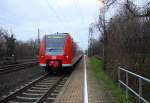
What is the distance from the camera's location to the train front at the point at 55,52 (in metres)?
23.5

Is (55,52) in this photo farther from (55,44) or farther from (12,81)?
(12,81)

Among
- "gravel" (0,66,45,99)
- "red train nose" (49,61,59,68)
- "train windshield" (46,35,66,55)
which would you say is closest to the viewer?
"gravel" (0,66,45,99)

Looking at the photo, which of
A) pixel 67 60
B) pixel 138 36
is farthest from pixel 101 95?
pixel 67 60

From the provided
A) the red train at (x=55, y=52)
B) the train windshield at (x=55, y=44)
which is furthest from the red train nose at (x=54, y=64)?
the train windshield at (x=55, y=44)

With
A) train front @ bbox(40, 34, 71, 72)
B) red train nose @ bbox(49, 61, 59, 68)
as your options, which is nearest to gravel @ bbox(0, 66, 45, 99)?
red train nose @ bbox(49, 61, 59, 68)

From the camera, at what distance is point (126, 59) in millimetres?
17531

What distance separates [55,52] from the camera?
77.9ft

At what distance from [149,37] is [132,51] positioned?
123 centimetres

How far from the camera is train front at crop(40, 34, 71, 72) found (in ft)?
77.3

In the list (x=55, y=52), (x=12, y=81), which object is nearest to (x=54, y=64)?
(x=55, y=52)

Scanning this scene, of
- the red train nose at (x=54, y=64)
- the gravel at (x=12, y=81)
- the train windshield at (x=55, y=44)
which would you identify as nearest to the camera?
the gravel at (x=12, y=81)

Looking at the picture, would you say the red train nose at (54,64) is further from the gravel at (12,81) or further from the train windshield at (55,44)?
the gravel at (12,81)

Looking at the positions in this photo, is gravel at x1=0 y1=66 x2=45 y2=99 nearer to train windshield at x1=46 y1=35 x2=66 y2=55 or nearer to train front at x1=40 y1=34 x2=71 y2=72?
train front at x1=40 y1=34 x2=71 y2=72

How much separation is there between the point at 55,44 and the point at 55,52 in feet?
2.10
